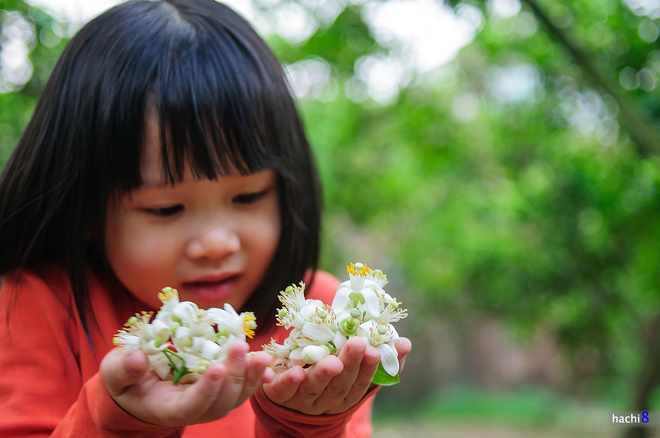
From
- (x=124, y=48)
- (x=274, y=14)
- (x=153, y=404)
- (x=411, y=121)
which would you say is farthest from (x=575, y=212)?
(x=153, y=404)

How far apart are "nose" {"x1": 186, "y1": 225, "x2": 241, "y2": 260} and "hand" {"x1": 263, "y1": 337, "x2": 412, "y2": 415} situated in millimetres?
238

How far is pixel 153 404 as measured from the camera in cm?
51

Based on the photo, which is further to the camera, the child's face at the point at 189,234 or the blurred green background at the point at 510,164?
the blurred green background at the point at 510,164

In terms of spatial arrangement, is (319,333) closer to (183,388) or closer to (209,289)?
(183,388)

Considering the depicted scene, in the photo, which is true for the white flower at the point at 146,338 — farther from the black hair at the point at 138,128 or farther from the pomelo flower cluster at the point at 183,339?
the black hair at the point at 138,128

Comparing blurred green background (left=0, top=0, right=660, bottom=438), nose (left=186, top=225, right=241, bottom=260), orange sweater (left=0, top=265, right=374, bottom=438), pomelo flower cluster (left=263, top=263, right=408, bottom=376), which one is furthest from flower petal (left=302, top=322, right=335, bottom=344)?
blurred green background (left=0, top=0, right=660, bottom=438)

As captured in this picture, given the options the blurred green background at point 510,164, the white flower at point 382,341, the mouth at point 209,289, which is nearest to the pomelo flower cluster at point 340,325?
the white flower at point 382,341

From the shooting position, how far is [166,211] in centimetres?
79

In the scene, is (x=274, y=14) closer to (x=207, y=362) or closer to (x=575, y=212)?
(x=575, y=212)

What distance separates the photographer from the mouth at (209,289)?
820mm

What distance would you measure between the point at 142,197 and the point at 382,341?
0.41 m

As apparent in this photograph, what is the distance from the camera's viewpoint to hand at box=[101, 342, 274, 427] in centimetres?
48

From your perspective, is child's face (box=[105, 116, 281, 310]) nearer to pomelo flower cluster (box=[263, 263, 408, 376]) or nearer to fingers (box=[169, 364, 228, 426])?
pomelo flower cluster (box=[263, 263, 408, 376])

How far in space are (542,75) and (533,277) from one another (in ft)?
3.24
